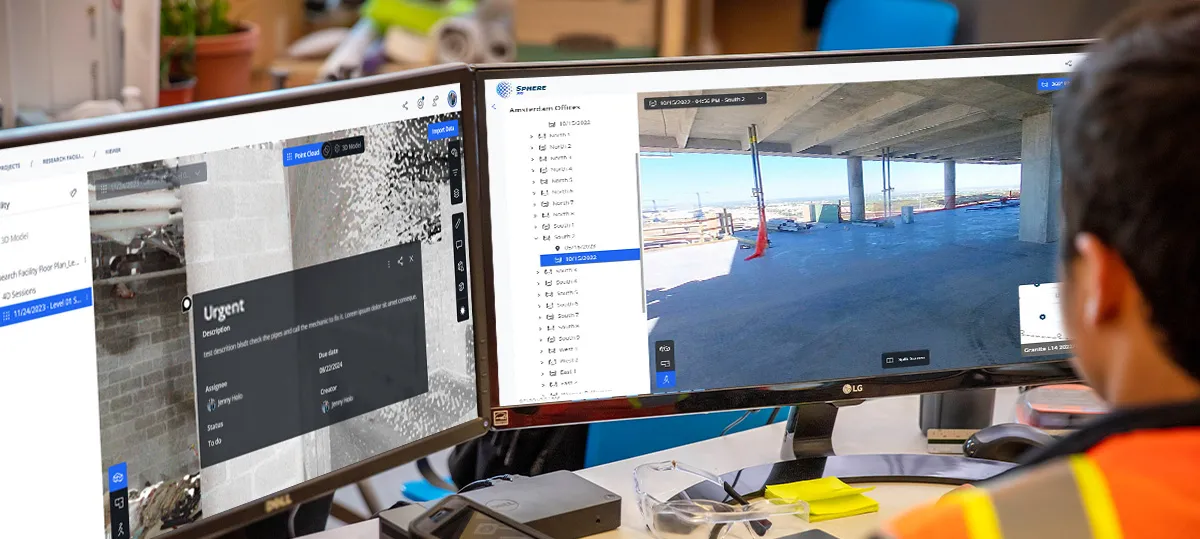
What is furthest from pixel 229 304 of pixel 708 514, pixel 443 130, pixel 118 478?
pixel 708 514

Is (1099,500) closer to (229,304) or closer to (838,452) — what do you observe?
(229,304)

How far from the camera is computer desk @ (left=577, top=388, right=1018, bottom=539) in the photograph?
47.4 inches

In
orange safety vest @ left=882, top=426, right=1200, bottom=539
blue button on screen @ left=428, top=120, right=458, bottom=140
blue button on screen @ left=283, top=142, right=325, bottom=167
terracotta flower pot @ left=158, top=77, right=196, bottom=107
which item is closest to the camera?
orange safety vest @ left=882, top=426, right=1200, bottom=539

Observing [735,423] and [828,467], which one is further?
[735,423]

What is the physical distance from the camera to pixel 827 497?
1235mm

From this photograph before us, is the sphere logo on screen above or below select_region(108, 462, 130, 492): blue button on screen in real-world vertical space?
above

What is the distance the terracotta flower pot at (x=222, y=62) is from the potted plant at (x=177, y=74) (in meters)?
0.02

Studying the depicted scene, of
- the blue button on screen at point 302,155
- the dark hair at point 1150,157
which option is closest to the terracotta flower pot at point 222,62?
the blue button on screen at point 302,155

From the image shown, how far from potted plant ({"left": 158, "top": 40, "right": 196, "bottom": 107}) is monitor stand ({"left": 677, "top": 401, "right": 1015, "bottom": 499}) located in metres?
1.45

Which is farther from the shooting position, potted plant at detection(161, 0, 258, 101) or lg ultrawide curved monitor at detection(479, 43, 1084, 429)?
potted plant at detection(161, 0, 258, 101)

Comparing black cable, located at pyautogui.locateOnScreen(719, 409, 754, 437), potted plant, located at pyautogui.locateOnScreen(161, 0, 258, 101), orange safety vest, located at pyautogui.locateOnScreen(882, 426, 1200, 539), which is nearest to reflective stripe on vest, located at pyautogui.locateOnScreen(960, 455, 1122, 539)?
orange safety vest, located at pyautogui.locateOnScreen(882, 426, 1200, 539)

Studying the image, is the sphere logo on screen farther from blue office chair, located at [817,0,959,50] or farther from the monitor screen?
blue office chair, located at [817,0,959,50]

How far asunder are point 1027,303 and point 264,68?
2.27m

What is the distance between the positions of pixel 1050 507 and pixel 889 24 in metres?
2.19
